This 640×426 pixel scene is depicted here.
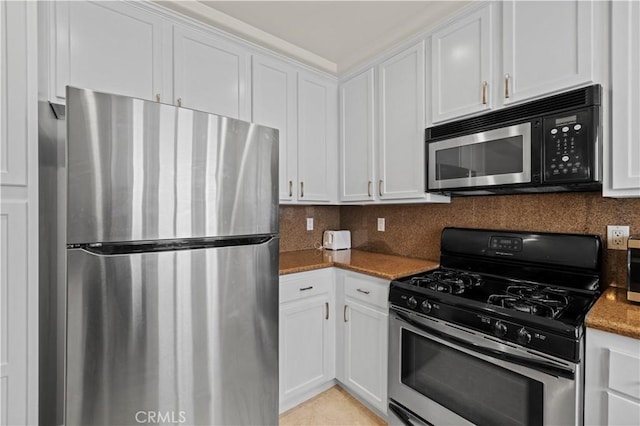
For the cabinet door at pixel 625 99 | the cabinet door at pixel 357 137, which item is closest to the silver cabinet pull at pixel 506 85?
the cabinet door at pixel 625 99

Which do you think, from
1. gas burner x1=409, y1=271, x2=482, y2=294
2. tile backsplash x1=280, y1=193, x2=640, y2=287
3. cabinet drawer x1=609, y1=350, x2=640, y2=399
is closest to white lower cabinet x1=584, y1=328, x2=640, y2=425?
cabinet drawer x1=609, y1=350, x2=640, y2=399

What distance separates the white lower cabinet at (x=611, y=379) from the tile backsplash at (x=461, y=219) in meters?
0.66

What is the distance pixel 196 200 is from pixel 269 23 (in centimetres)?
141

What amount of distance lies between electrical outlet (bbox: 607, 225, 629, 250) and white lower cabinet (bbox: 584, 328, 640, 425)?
67cm

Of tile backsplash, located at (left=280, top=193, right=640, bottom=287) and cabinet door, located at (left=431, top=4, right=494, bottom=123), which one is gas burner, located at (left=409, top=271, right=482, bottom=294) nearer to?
tile backsplash, located at (left=280, top=193, right=640, bottom=287)

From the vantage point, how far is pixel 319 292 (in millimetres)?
2018

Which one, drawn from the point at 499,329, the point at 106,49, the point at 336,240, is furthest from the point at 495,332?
the point at 106,49

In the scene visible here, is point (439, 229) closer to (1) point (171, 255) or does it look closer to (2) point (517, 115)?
(2) point (517, 115)

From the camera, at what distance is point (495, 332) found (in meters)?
1.21

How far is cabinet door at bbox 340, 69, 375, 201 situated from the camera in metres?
2.29

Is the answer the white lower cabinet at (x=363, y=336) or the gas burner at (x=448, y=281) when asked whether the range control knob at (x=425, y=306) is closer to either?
the gas burner at (x=448, y=281)

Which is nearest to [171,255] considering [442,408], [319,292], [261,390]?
[261,390]

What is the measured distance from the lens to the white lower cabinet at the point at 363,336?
1767 millimetres

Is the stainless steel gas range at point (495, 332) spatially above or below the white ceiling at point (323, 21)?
below
